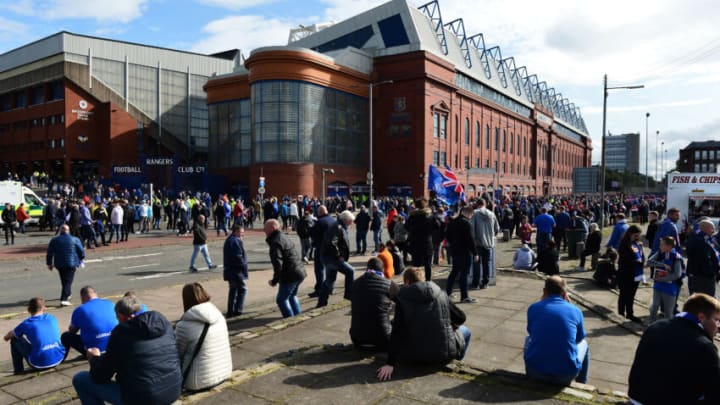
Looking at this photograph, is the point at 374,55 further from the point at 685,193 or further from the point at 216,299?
the point at 216,299

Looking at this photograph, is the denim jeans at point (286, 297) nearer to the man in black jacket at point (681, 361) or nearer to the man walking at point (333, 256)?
the man walking at point (333, 256)

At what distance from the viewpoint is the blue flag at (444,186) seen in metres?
21.0

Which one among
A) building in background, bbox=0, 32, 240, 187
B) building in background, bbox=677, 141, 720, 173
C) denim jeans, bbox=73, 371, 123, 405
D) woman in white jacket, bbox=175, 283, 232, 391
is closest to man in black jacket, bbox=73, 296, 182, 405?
denim jeans, bbox=73, 371, 123, 405

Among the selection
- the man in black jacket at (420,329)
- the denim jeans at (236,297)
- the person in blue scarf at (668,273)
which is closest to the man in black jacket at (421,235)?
the denim jeans at (236,297)

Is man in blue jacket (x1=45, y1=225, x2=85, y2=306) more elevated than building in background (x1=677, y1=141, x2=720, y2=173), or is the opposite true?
building in background (x1=677, y1=141, x2=720, y2=173)

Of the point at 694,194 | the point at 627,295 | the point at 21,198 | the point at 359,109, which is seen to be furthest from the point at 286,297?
the point at 359,109

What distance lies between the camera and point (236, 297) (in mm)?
9133

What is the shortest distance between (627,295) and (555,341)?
5065 mm

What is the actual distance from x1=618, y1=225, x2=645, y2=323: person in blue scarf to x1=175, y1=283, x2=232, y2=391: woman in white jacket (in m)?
7.32

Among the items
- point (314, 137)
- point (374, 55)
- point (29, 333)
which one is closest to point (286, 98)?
point (314, 137)

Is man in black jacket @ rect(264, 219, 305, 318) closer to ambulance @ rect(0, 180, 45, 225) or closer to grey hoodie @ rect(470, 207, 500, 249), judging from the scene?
grey hoodie @ rect(470, 207, 500, 249)

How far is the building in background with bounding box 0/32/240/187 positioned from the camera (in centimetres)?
5244

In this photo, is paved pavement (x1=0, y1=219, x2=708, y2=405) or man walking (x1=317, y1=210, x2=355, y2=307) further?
man walking (x1=317, y1=210, x2=355, y2=307)

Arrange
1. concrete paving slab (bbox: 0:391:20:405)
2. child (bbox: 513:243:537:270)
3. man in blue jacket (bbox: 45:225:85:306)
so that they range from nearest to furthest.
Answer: concrete paving slab (bbox: 0:391:20:405) < man in blue jacket (bbox: 45:225:85:306) < child (bbox: 513:243:537:270)
